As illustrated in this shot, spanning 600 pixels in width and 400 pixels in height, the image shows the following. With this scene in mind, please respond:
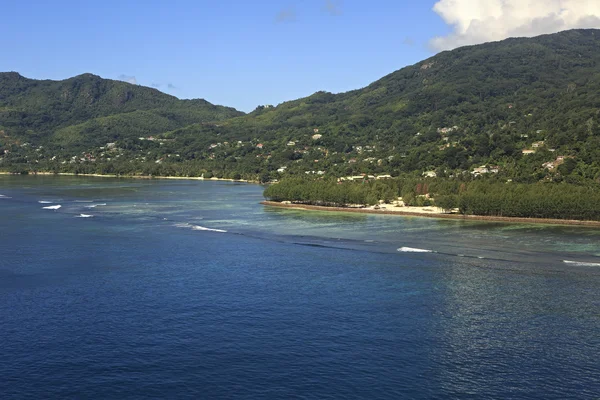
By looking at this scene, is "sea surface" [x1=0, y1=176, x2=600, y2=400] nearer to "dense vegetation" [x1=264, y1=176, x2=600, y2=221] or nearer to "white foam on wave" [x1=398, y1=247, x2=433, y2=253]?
"white foam on wave" [x1=398, y1=247, x2=433, y2=253]

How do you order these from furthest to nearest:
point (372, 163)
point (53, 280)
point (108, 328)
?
point (372, 163)
point (53, 280)
point (108, 328)

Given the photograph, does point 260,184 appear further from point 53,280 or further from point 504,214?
point 53,280

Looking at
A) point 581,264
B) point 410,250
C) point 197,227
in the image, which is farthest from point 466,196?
point 197,227

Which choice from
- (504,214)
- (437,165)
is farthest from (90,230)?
(437,165)

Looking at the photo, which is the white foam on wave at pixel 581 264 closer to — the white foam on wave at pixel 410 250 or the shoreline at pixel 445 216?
the white foam on wave at pixel 410 250

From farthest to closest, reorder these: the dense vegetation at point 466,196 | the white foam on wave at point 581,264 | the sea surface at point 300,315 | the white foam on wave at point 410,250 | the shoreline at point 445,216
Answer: the dense vegetation at point 466,196, the shoreline at point 445,216, the white foam on wave at point 410,250, the white foam on wave at point 581,264, the sea surface at point 300,315

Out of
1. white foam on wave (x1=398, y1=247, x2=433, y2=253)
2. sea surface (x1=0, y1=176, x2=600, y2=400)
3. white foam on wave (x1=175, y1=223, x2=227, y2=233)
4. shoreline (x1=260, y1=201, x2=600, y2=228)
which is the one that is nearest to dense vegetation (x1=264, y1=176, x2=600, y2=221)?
shoreline (x1=260, y1=201, x2=600, y2=228)

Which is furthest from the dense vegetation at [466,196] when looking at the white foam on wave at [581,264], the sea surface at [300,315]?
the white foam on wave at [581,264]
